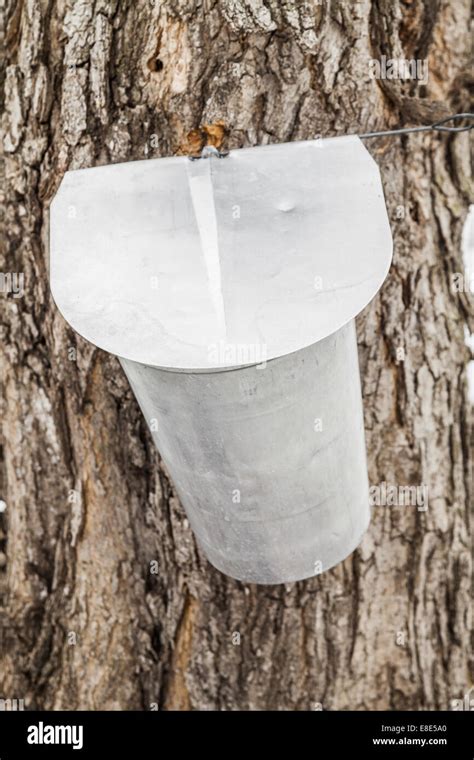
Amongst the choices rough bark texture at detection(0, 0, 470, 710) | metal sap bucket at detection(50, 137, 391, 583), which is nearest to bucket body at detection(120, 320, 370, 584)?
metal sap bucket at detection(50, 137, 391, 583)

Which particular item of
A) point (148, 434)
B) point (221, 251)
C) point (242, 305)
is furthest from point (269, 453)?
point (148, 434)

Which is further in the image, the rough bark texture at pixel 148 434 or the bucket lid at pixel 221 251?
the rough bark texture at pixel 148 434

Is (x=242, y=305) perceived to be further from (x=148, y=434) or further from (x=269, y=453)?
(x=148, y=434)

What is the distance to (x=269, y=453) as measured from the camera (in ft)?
4.43

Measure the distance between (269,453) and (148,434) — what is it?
0.77 metres

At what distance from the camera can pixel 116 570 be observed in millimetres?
2195

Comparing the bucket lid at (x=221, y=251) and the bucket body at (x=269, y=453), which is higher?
the bucket lid at (x=221, y=251)

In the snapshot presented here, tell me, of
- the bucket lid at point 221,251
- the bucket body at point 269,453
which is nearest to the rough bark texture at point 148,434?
the bucket lid at point 221,251

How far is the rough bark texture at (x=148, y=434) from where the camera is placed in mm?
Result: 1806

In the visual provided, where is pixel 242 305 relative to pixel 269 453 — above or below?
above

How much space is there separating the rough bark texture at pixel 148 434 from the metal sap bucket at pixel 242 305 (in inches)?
17.3

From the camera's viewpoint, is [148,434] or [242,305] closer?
[242,305]

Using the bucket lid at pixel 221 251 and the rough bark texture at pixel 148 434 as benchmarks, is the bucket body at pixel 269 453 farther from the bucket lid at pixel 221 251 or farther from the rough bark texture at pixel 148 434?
the rough bark texture at pixel 148 434

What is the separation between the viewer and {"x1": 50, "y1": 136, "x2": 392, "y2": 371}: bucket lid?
1.24m
